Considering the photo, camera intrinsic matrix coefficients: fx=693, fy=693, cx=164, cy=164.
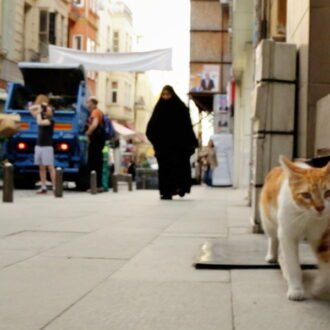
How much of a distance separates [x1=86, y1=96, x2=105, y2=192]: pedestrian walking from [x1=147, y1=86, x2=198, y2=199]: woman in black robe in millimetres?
3563

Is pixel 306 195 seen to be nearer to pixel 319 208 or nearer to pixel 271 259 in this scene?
pixel 319 208

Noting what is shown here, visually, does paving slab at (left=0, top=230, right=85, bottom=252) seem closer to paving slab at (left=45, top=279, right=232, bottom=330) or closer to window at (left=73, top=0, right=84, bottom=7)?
paving slab at (left=45, top=279, right=232, bottom=330)

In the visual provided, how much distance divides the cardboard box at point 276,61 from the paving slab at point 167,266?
75.5 inches

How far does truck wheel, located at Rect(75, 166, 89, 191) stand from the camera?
17938 millimetres

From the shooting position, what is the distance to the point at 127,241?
6.14 m

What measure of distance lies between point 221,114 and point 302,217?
29990 mm

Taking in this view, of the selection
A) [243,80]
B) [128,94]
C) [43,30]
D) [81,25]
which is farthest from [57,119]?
[128,94]

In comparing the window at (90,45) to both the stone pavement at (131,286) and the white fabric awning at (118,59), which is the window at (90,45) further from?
the stone pavement at (131,286)

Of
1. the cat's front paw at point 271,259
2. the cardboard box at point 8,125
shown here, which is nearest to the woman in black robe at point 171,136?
the cardboard box at point 8,125

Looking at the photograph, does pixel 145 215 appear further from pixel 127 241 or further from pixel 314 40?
pixel 314 40

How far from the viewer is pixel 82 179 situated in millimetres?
18062

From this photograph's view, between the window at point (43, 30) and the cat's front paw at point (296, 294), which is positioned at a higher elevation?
the window at point (43, 30)

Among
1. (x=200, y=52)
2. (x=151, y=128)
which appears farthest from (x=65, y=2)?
(x=151, y=128)

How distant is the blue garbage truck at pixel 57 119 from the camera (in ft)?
56.7
